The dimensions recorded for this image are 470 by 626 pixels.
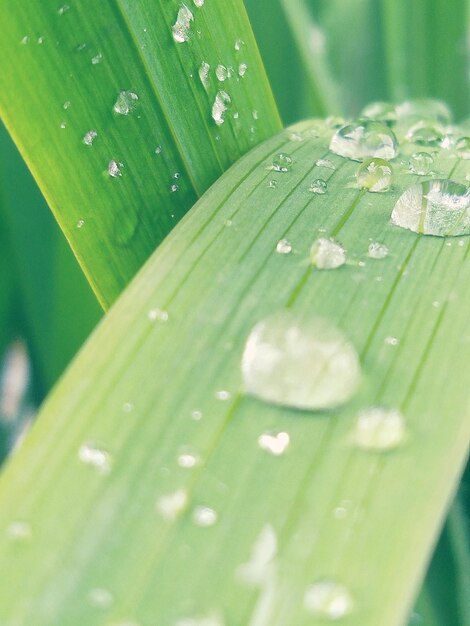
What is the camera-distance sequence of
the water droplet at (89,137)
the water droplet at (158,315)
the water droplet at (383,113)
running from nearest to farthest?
the water droplet at (158,315), the water droplet at (89,137), the water droplet at (383,113)

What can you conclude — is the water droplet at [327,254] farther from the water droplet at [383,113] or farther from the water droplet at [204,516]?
the water droplet at [383,113]

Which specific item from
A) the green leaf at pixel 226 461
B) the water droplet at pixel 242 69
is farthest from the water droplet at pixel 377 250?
the water droplet at pixel 242 69

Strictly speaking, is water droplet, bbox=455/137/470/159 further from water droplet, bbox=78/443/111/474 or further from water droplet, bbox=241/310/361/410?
water droplet, bbox=78/443/111/474

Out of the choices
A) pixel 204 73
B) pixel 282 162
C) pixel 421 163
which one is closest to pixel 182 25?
pixel 204 73

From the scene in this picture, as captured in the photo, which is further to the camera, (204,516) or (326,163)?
(326,163)

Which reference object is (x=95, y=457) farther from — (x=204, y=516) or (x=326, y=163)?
(x=326, y=163)

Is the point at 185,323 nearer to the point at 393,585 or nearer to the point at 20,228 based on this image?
the point at 393,585

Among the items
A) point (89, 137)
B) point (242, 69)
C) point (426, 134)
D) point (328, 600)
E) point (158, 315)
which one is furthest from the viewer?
point (426, 134)
